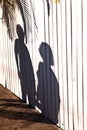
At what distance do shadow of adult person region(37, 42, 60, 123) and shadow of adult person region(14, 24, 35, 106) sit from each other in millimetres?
442

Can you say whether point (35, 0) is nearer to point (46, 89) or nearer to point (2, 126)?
point (46, 89)

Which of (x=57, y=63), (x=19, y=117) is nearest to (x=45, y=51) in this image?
(x=57, y=63)

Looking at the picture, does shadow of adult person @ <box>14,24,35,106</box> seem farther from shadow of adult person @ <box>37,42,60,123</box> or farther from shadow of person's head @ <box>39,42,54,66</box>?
shadow of person's head @ <box>39,42,54,66</box>

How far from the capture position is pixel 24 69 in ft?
27.8

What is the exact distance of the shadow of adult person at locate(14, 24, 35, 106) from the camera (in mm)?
8125

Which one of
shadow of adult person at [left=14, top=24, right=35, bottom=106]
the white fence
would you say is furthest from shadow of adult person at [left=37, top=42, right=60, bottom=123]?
shadow of adult person at [left=14, top=24, right=35, bottom=106]

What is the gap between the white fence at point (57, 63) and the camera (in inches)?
229

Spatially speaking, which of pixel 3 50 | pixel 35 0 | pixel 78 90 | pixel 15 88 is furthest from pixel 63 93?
pixel 3 50

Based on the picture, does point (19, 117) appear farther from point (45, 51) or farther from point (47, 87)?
point (45, 51)

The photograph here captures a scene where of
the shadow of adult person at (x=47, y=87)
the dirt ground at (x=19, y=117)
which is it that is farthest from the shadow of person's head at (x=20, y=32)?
the dirt ground at (x=19, y=117)

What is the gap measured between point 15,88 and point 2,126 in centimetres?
218

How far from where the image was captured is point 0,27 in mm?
10062

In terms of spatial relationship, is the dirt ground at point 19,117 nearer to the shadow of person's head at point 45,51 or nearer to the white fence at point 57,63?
the white fence at point 57,63

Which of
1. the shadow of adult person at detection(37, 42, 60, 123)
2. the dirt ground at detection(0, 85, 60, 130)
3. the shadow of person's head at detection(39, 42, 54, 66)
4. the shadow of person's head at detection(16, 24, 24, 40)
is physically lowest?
the dirt ground at detection(0, 85, 60, 130)
